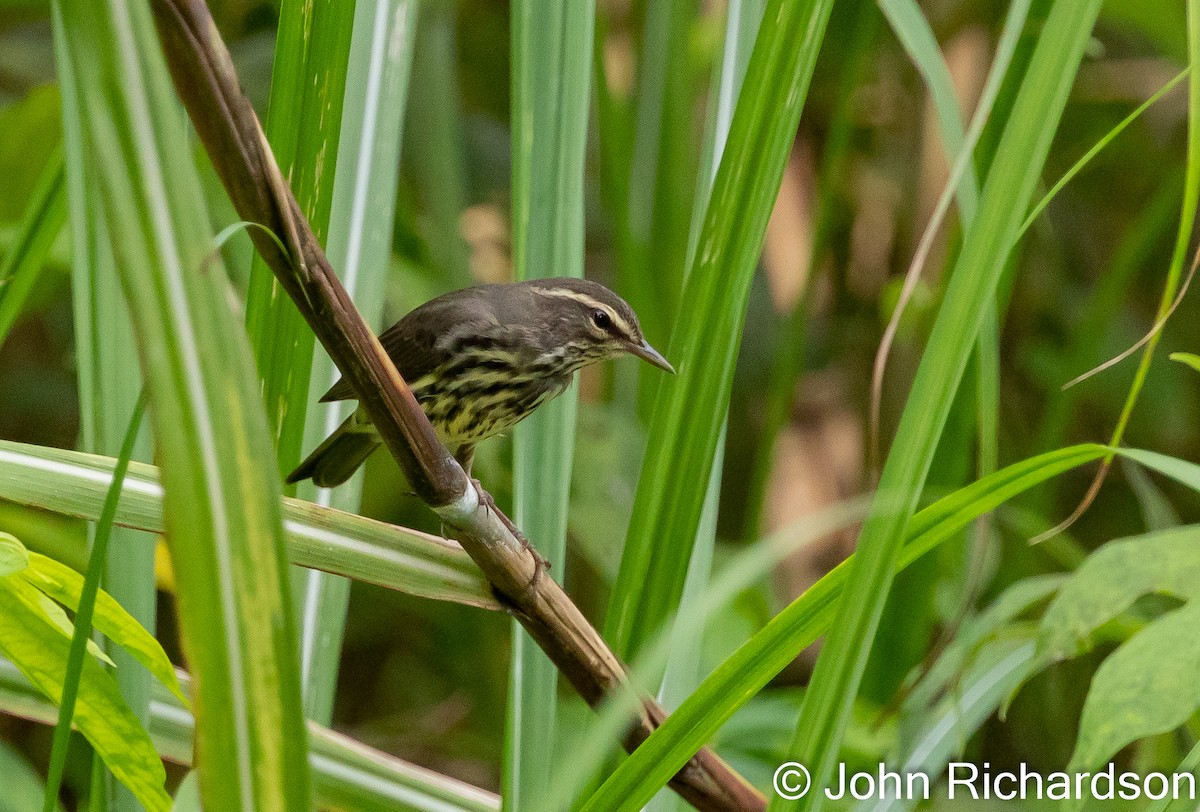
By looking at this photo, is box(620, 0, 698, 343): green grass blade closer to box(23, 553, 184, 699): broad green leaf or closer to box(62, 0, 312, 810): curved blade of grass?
box(23, 553, 184, 699): broad green leaf

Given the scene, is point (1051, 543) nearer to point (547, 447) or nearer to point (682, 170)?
point (682, 170)

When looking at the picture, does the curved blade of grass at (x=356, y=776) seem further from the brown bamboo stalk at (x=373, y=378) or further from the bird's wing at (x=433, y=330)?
the bird's wing at (x=433, y=330)

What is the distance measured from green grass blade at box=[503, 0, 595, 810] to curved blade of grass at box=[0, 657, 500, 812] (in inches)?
3.2

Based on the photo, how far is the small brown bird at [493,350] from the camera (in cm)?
177

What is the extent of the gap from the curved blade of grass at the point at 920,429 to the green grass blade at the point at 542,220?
34 cm

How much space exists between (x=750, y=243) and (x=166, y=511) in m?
0.58

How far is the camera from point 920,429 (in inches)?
29.9

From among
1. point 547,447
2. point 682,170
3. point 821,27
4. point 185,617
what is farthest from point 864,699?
point 185,617

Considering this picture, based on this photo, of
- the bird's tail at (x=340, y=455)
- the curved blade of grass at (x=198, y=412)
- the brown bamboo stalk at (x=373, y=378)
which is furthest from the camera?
the bird's tail at (x=340, y=455)

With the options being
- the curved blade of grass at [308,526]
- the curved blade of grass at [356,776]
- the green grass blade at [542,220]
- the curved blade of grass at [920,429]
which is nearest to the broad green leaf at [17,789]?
the curved blade of grass at [356,776]

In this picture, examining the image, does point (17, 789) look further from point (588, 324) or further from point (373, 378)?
point (373, 378)

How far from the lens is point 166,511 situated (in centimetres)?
45

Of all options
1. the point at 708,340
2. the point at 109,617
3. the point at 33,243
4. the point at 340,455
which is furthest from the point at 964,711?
the point at 33,243

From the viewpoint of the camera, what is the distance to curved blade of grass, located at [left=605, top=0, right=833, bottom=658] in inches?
36.4
